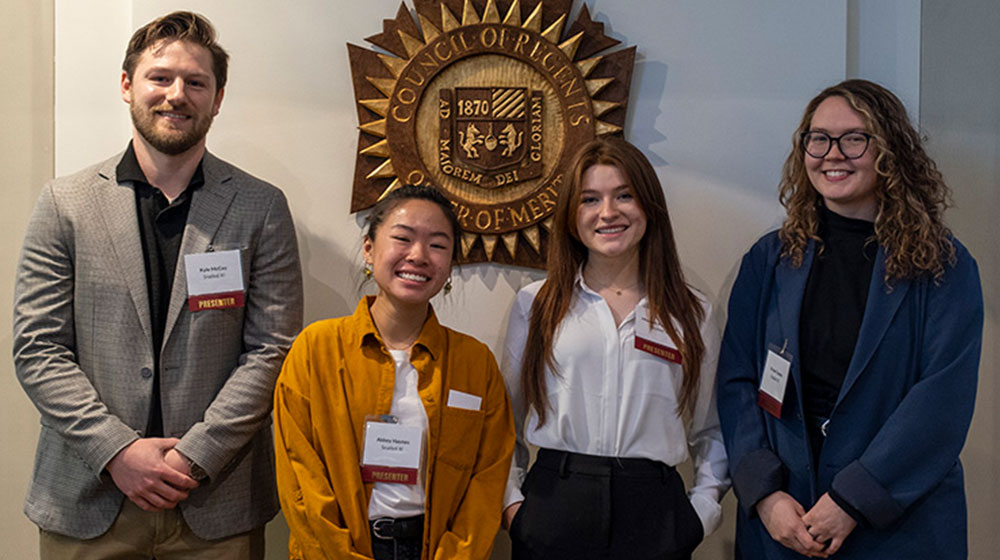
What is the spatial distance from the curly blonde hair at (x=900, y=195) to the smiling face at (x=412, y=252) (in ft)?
3.09

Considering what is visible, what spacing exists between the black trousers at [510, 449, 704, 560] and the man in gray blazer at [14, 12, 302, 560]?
773 mm

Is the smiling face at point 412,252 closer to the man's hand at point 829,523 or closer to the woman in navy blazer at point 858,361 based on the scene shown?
the woman in navy blazer at point 858,361

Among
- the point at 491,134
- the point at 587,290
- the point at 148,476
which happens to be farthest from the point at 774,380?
the point at 148,476

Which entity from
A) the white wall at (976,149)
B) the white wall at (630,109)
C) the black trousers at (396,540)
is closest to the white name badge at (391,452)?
the black trousers at (396,540)

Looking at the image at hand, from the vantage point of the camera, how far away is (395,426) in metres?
1.85

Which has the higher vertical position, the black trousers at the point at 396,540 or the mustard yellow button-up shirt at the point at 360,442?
the mustard yellow button-up shirt at the point at 360,442

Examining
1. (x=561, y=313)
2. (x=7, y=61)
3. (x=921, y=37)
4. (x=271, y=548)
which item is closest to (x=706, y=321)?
(x=561, y=313)

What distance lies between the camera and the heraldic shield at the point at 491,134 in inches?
99.4

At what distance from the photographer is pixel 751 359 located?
7.00 ft

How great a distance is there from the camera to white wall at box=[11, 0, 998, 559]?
100 inches

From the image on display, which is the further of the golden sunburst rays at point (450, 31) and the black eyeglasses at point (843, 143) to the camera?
the golden sunburst rays at point (450, 31)

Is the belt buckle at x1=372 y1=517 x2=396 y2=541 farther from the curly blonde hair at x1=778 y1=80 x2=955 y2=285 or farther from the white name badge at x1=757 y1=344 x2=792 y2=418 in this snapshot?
the curly blonde hair at x1=778 y1=80 x2=955 y2=285

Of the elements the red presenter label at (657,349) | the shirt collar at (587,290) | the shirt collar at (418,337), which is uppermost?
the shirt collar at (587,290)

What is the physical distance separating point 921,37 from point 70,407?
2736 millimetres
